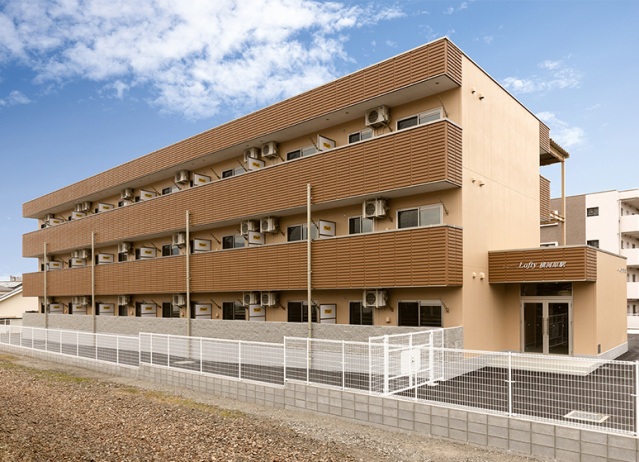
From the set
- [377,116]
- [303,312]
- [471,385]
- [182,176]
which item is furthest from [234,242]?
[471,385]

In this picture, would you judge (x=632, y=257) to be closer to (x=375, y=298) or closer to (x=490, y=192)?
(x=490, y=192)

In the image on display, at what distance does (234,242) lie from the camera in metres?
23.1

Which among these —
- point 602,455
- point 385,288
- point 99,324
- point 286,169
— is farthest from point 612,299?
A: point 99,324

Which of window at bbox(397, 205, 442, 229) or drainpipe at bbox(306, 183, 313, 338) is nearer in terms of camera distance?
window at bbox(397, 205, 442, 229)

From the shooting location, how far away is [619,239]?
36.5 metres

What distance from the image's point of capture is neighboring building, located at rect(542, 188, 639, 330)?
36.2 meters

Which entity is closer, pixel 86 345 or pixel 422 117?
pixel 422 117

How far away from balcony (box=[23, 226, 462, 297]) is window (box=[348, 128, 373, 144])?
155 inches

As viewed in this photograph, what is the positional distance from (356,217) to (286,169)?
3318 millimetres

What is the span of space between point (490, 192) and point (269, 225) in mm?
8641

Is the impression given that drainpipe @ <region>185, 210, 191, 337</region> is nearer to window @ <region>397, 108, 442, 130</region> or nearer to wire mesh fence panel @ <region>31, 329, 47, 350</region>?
wire mesh fence panel @ <region>31, 329, 47, 350</region>

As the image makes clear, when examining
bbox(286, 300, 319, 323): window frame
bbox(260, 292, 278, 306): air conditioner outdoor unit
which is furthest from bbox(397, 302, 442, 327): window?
bbox(260, 292, 278, 306): air conditioner outdoor unit

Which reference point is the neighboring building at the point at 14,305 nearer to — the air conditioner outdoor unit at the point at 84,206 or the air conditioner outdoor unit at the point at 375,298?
the air conditioner outdoor unit at the point at 84,206

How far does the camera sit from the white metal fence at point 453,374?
923cm
